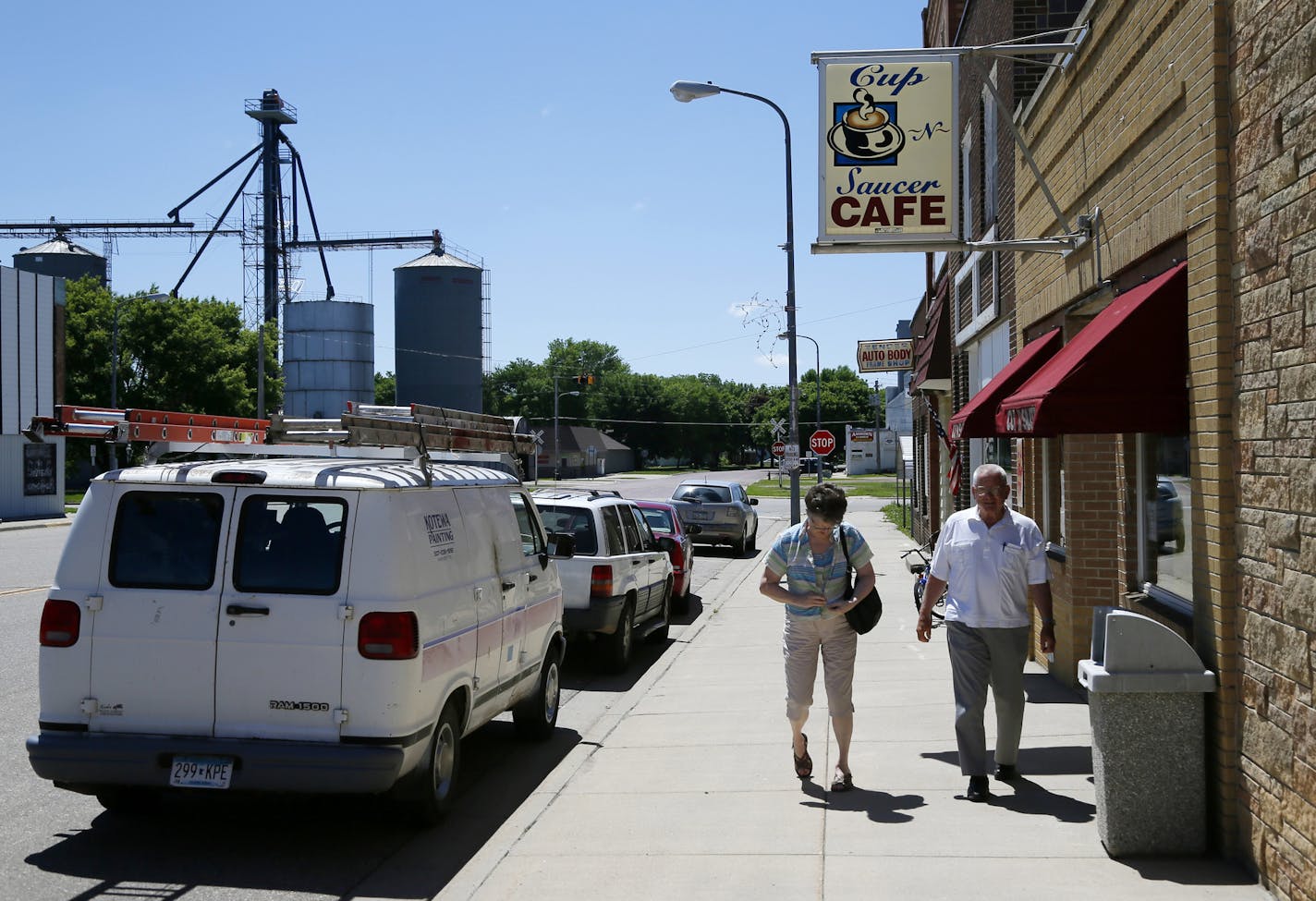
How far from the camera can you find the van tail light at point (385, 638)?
224 inches

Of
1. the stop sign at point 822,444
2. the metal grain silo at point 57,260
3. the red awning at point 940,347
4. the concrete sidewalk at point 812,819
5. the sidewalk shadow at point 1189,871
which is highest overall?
the metal grain silo at point 57,260

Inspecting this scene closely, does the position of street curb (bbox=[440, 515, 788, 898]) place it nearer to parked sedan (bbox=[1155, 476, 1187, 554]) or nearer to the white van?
the white van

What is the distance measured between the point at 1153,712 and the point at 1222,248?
2.07 meters

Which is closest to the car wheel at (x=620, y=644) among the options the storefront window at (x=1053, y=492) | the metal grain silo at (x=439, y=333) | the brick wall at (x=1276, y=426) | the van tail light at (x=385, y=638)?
the storefront window at (x=1053, y=492)

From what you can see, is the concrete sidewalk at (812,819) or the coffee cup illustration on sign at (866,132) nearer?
the concrete sidewalk at (812,819)

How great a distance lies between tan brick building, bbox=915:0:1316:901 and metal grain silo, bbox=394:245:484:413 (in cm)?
6639

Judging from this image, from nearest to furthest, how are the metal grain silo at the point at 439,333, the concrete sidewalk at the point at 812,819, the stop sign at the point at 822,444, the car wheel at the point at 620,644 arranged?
the concrete sidewalk at the point at 812,819
the car wheel at the point at 620,644
the stop sign at the point at 822,444
the metal grain silo at the point at 439,333

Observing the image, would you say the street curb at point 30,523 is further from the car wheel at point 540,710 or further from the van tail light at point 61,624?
the van tail light at point 61,624

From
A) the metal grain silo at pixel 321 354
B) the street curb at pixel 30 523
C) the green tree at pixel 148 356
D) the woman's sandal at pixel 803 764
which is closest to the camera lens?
the woman's sandal at pixel 803 764

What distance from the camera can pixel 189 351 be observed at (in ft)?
182

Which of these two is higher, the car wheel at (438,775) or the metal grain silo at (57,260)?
the metal grain silo at (57,260)

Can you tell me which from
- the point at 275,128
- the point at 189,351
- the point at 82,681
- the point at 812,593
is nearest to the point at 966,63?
the point at 812,593

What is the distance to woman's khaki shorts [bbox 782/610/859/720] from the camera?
6.74 m

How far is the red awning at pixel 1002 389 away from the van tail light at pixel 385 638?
5424mm
